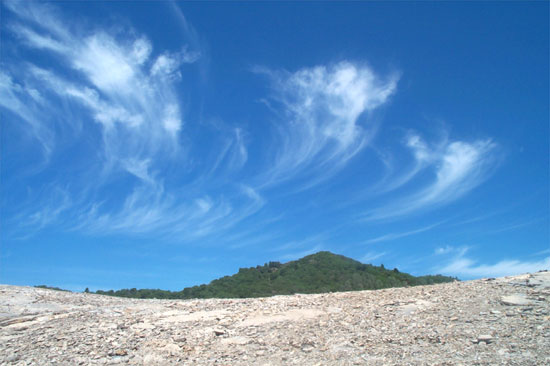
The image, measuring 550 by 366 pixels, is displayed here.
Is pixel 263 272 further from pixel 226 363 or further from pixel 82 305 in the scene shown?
pixel 226 363

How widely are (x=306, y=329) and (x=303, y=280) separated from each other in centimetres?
3376

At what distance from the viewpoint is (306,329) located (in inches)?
471

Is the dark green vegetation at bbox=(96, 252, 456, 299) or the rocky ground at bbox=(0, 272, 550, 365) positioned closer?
the rocky ground at bbox=(0, 272, 550, 365)

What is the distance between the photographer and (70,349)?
452 inches

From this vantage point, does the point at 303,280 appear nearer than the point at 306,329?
No

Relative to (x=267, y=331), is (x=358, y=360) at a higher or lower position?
lower

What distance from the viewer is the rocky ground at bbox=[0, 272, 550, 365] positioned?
9.92 meters

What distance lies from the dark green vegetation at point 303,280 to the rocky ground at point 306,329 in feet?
45.3

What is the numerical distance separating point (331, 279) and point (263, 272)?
A: 964 cm

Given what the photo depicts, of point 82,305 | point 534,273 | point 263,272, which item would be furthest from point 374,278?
point 82,305

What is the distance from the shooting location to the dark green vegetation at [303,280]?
31938 millimetres

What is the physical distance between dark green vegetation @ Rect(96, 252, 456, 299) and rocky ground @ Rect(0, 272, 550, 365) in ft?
45.3

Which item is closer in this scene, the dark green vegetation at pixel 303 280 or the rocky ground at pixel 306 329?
the rocky ground at pixel 306 329

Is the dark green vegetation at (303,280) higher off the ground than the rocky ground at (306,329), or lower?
higher
